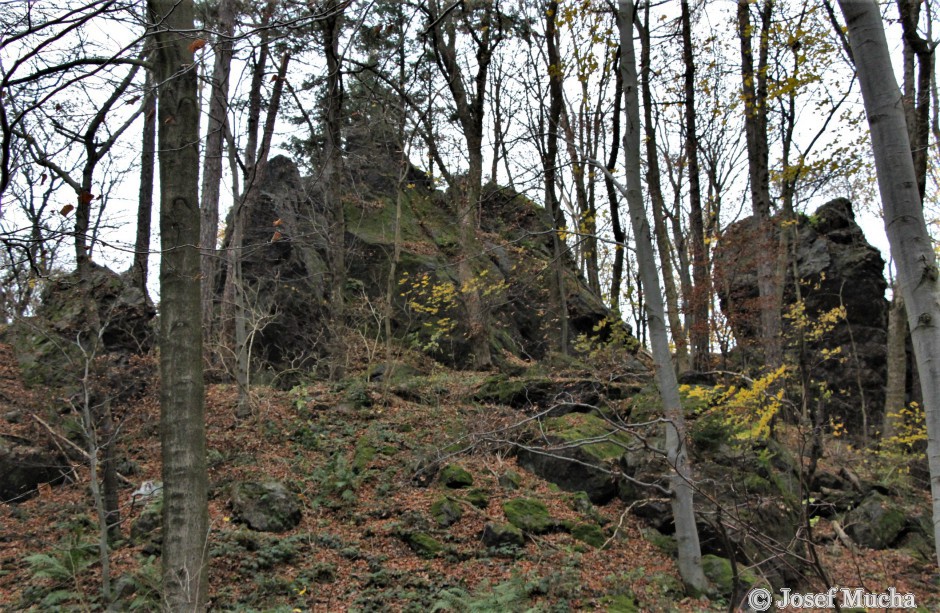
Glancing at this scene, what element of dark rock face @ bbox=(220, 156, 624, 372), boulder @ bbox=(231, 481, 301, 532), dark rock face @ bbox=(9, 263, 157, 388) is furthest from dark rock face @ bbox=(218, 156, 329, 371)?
boulder @ bbox=(231, 481, 301, 532)

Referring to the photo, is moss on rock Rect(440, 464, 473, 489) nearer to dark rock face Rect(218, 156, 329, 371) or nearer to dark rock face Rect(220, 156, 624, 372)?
dark rock face Rect(220, 156, 624, 372)

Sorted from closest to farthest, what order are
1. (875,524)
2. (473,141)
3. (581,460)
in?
(875,524) → (581,460) → (473,141)

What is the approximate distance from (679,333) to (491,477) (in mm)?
6303

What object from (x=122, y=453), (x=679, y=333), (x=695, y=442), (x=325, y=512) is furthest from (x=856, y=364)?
(x=122, y=453)

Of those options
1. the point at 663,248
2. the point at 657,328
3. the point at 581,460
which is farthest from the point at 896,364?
the point at 657,328

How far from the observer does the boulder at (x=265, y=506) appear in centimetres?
739

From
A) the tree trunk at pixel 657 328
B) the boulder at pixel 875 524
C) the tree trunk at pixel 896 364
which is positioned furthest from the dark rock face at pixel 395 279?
the tree trunk at pixel 896 364

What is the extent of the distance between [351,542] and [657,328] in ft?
14.9

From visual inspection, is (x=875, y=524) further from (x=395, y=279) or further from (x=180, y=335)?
(x=395, y=279)

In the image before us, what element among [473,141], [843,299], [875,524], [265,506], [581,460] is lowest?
[875,524]

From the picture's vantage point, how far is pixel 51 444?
313 inches

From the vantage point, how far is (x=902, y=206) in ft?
8.28

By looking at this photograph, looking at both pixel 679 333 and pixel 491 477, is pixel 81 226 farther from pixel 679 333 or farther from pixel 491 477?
pixel 679 333

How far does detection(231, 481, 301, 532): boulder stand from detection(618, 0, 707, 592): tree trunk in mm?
4759
